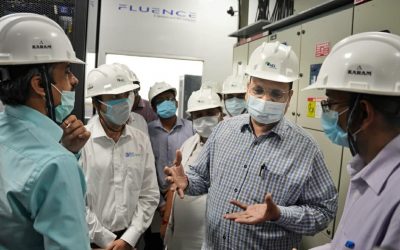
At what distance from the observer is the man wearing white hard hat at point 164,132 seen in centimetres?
269

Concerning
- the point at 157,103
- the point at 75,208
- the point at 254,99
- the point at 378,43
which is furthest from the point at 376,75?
the point at 157,103

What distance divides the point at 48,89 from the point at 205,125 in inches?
57.4

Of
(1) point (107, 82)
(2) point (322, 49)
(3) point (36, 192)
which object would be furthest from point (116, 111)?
(2) point (322, 49)

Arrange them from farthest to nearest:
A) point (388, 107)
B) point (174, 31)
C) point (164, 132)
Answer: point (174, 31) < point (164, 132) < point (388, 107)

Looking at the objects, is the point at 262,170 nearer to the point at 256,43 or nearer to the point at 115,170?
the point at 115,170

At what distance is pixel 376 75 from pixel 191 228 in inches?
59.8

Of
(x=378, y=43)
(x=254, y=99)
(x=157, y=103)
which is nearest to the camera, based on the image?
(x=378, y=43)

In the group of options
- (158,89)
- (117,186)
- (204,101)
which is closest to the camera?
(117,186)

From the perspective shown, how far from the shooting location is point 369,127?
984 millimetres

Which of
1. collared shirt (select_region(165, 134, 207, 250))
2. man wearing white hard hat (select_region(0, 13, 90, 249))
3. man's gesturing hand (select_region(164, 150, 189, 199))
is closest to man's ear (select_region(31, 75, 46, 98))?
man wearing white hard hat (select_region(0, 13, 90, 249))

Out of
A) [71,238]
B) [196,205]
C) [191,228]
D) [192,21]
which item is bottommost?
[191,228]

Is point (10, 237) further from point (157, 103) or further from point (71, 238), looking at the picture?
point (157, 103)

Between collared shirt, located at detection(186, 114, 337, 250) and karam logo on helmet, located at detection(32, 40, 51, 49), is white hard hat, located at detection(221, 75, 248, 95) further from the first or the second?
karam logo on helmet, located at detection(32, 40, 51, 49)

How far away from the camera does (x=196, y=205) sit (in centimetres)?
212
